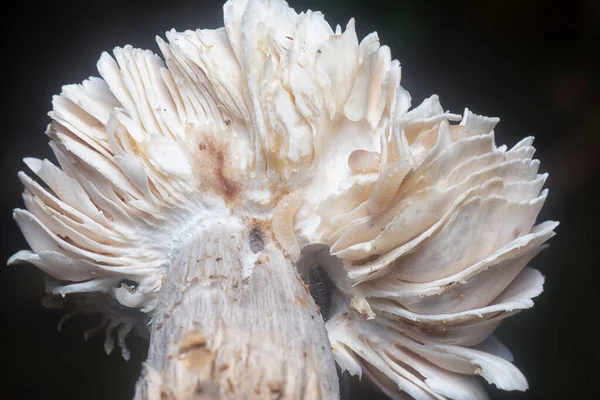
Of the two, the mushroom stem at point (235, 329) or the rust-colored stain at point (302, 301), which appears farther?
the rust-colored stain at point (302, 301)

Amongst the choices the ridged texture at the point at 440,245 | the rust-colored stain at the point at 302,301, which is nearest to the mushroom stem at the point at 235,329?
the rust-colored stain at the point at 302,301

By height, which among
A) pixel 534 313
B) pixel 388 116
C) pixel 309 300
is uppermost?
pixel 388 116

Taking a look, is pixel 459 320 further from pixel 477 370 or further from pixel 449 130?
pixel 449 130

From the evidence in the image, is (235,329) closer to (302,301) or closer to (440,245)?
(302,301)

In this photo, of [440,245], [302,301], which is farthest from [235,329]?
[440,245]

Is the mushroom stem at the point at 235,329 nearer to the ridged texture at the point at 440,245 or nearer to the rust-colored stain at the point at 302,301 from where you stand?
the rust-colored stain at the point at 302,301

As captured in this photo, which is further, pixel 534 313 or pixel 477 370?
pixel 534 313

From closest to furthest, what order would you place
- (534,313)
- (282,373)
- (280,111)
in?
(282,373), (280,111), (534,313)

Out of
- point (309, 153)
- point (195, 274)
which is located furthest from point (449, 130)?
point (195, 274)
